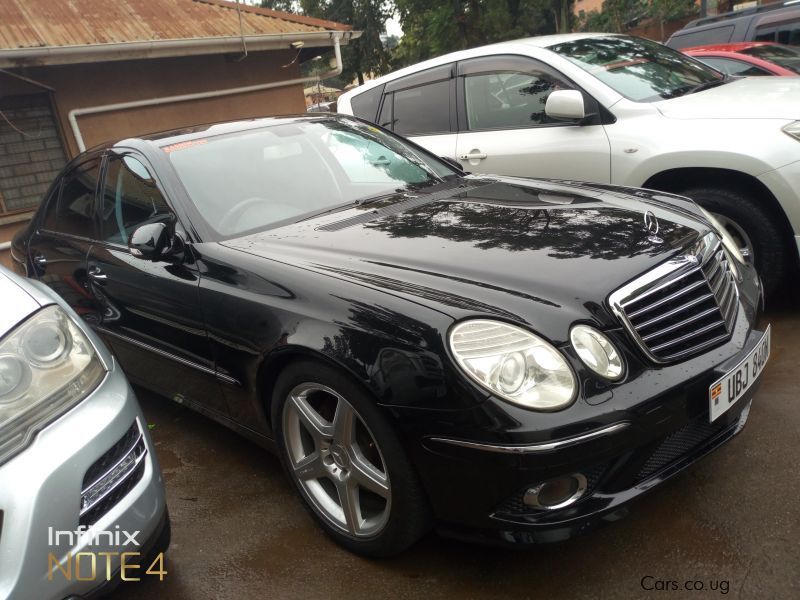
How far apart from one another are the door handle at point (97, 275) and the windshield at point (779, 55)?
281 inches

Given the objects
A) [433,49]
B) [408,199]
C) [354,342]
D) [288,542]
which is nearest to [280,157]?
[408,199]

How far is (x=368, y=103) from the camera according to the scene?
575cm

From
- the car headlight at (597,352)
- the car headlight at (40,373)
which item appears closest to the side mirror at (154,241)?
the car headlight at (40,373)

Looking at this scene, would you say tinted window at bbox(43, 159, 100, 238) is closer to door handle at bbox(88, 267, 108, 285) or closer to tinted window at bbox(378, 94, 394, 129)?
door handle at bbox(88, 267, 108, 285)

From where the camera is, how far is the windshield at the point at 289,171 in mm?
3059

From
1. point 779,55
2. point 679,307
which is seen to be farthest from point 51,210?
→ point 779,55

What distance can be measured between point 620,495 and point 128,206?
101 inches

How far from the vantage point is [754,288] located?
271cm

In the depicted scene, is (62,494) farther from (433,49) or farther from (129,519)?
(433,49)

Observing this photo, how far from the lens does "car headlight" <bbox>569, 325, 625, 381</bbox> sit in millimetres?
1997

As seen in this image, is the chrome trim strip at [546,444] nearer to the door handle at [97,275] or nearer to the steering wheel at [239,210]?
the steering wheel at [239,210]

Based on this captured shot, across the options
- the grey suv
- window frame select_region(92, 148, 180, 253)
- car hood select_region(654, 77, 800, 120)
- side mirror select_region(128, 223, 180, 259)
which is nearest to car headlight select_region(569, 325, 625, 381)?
side mirror select_region(128, 223, 180, 259)

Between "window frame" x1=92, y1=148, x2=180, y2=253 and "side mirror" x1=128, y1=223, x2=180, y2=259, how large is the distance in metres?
0.11

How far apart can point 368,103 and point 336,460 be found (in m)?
3.98
